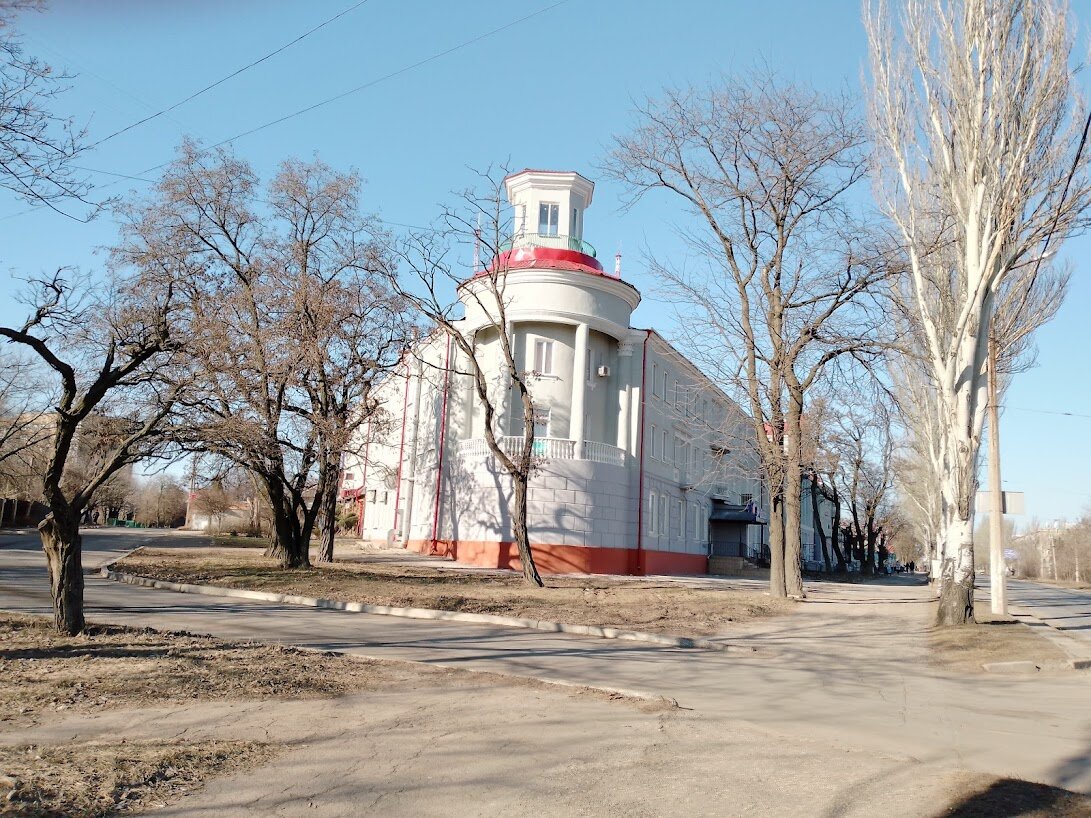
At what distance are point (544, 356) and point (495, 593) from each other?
13341 mm

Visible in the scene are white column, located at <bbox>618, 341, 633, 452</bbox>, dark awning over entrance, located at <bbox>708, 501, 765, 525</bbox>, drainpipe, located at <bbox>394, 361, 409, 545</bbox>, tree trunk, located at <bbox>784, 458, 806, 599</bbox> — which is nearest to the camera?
tree trunk, located at <bbox>784, 458, 806, 599</bbox>

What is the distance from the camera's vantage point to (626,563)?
3130 centimetres

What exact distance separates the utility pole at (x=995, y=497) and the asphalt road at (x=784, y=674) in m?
2.50

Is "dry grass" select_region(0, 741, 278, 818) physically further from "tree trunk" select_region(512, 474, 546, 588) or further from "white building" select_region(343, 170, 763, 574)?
"white building" select_region(343, 170, 763, 574)

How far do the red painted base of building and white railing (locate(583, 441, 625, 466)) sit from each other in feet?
10.4

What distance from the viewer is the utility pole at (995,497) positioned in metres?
18.4

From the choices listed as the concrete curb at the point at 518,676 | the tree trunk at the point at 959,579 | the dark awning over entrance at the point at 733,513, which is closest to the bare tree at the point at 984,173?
the tree trunk at the point at 959,579

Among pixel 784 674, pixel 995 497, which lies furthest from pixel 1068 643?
pixel 784 674

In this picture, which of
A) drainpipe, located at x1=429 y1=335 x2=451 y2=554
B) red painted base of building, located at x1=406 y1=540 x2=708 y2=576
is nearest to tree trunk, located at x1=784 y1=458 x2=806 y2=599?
red painted base of building, located at x1=406 y1=540 x2=708 y2=576

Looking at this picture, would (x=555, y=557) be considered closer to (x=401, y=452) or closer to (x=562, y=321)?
(x=562, y=321)

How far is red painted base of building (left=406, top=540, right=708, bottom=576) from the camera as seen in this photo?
29.1m

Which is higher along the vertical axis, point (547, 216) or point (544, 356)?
point (547, 216)

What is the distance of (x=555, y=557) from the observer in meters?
29.1

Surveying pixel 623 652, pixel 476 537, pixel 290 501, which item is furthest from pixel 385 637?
pixel 476 537
